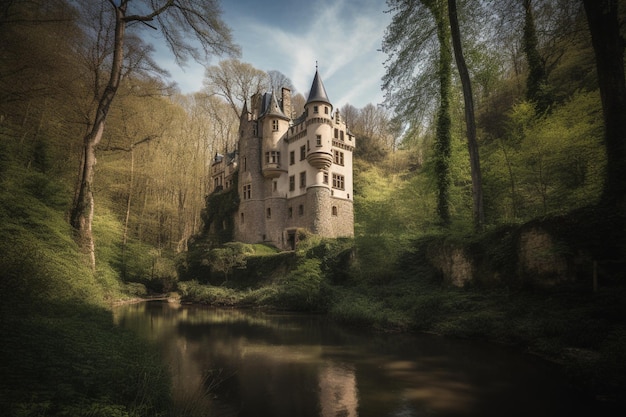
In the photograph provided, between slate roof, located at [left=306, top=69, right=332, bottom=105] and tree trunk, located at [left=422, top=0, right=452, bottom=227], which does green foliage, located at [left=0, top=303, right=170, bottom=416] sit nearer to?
tree trunk, located at [left=422, top=0, right=452, bottom=227]

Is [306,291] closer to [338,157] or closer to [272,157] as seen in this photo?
[338,157]

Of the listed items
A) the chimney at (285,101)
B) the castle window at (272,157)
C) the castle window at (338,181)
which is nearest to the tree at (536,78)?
the castle window at (338,181)

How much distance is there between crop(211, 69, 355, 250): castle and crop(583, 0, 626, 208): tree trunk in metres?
21.8

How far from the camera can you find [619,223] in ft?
28.9

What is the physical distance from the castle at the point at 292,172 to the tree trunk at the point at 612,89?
71.4 feet

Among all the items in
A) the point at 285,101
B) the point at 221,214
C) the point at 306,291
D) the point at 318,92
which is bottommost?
the point at 306,291

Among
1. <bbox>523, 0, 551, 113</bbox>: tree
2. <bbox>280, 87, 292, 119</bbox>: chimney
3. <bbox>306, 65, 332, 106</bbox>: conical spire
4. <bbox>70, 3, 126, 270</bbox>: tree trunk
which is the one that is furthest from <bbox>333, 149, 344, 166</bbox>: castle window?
<bbox>70, 3, 126, 270</bbox>: tree trunk

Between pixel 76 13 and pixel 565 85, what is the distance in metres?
26.6

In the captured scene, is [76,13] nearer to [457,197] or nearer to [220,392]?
[220,392]

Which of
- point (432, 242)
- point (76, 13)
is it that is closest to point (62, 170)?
point (76, 13)

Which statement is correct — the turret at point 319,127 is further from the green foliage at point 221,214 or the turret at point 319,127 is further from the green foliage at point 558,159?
the green foliage at point 558,159

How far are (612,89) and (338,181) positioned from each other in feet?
79.0

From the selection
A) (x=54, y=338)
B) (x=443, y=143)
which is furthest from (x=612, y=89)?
(x=54, y=338)

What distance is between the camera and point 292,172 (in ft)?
110
